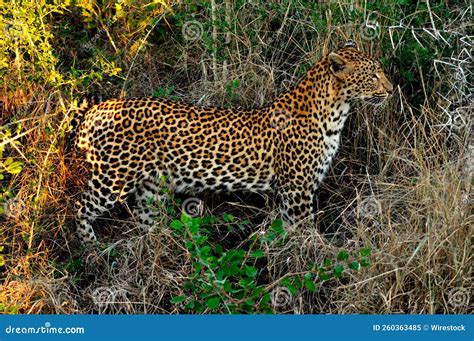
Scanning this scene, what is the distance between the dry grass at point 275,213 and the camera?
269 inches

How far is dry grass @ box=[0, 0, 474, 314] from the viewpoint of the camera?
22.5ft

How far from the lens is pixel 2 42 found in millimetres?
7781

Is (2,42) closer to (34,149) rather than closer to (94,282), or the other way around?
(34,149)

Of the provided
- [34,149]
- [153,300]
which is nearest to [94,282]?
[153,300]

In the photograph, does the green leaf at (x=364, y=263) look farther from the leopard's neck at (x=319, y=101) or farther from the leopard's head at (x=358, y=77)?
the leopard's head at (x=358, y=77)

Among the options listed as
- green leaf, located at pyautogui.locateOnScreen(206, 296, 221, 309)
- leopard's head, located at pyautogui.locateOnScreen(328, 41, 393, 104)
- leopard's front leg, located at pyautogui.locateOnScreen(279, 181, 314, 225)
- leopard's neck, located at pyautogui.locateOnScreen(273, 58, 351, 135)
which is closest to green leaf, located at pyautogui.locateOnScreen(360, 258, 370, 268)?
green leaf, located at pyautogui.locateOnScreen(206, 296, 221, 309)

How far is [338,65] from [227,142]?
994 millimetres

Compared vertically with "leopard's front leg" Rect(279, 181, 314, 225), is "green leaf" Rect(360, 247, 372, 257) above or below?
above

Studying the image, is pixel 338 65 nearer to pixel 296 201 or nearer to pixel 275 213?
pixel 296 201

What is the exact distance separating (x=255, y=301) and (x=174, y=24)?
3279mm

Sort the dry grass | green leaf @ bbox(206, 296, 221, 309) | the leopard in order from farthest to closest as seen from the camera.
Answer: the leopard
the dry grass
green leaf @ bbox(206, 296, 221, 309)

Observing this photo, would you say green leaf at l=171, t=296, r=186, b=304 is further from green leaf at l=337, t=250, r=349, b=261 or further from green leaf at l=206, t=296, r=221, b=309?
green leaf at l=337, t=250, r=349, b=261

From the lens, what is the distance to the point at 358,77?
794cm

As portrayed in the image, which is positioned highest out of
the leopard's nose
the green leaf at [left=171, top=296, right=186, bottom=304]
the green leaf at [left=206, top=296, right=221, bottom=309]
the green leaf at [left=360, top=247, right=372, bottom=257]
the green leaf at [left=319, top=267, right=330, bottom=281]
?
the leopard's nose
